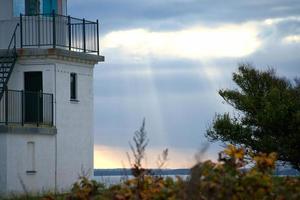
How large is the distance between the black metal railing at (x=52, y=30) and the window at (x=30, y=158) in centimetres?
460

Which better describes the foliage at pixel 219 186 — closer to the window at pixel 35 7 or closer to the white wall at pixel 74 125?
the white wall at pixel 74 125

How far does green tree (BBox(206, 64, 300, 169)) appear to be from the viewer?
47.4 metres

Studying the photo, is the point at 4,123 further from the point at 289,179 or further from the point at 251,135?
the point at 289,179

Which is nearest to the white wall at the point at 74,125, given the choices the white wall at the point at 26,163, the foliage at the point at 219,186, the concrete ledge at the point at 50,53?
the concrete ledge at the point at 50,53

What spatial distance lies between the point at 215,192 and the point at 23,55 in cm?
2894

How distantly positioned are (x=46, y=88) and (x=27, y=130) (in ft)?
9.03

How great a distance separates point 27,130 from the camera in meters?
37.0

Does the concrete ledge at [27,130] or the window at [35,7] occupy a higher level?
the window at [35,7]

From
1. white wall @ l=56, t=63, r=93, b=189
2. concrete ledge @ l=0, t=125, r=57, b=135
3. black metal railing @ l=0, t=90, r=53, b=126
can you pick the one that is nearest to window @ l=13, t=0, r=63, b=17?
white wall @ l=56, t=63, r=93, b=189

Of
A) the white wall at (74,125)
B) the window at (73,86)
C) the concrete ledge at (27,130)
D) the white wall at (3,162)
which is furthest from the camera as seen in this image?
the window at (73,86)

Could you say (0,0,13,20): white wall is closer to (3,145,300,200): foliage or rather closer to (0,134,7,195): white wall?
(0,134,7,195): white wall

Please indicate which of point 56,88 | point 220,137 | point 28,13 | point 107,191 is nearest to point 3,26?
point 28,13

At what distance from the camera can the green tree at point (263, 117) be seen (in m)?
47.4

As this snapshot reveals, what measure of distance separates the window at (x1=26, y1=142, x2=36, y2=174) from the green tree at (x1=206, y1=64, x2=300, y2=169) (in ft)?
46.4
